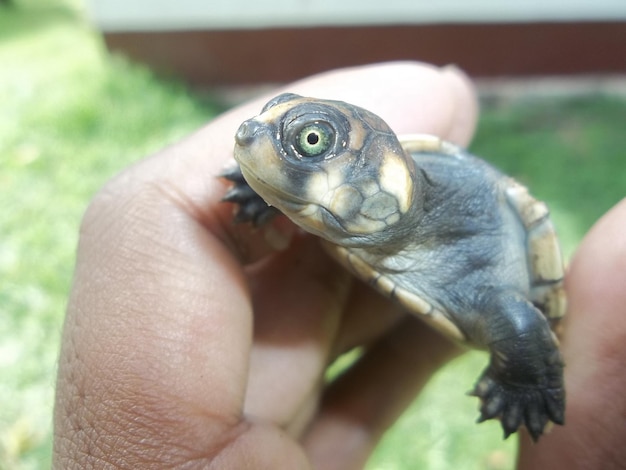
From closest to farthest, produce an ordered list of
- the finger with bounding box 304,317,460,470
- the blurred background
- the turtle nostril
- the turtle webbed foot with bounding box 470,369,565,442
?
the turtle nostril
the turtle webbed foot with bounding box 470,369,565,442
the finger with bounding box 304,317,460,470
the blurred background

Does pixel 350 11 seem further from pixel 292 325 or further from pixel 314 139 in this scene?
pixel 314 139

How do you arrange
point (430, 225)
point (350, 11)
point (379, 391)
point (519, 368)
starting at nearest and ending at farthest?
point (519, 368) → point (430, 225) → point (379, 391) → point (350, 11)

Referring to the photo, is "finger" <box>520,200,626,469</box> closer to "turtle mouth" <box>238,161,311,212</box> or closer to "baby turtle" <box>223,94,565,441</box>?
"baby turtle" <box>223,94,565,441</box>

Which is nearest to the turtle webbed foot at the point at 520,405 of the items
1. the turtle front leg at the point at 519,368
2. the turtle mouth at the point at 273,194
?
the turtle front leg at the point at 519,368

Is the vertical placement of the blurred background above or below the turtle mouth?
below

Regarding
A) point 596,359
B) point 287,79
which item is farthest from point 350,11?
point 596,359

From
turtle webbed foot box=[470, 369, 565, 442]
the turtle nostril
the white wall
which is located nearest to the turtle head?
the turtle nostril

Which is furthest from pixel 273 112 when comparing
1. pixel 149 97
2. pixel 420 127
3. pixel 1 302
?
pixel 149 97
